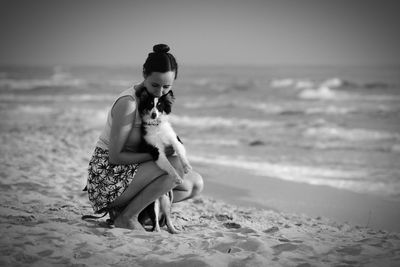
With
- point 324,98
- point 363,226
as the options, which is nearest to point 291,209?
point 363,226

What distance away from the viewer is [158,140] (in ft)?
10.4

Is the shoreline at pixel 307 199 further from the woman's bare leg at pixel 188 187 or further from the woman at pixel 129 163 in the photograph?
the woman at pixel 129 163

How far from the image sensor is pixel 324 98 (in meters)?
22.2

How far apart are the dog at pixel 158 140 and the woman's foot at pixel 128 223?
0.13 m

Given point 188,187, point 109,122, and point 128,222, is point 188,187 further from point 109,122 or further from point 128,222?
point 109,122

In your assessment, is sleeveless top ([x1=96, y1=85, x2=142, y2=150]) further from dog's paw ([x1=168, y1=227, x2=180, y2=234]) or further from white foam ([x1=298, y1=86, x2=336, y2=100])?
white foam ([x1=298, y1=86, x2=336, y2=100])

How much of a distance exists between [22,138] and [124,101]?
6491mm

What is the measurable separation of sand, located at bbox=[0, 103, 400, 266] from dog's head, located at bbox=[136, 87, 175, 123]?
38.7 inches

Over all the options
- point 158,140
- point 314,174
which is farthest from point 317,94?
point 158,140

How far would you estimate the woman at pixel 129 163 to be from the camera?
2.93 metres

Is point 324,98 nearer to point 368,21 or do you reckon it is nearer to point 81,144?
point 81,144

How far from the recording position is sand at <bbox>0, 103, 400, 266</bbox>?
269 centimetres

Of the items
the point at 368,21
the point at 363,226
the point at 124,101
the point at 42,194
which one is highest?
the point at 368,21

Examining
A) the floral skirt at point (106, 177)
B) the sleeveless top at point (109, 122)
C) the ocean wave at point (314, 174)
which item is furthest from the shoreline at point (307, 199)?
the sleeveless top at point (109, 122)
